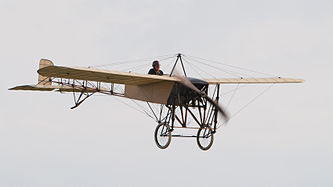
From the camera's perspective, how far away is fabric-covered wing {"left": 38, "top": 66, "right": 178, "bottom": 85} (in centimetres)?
1777

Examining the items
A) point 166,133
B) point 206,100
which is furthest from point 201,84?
point 166,133

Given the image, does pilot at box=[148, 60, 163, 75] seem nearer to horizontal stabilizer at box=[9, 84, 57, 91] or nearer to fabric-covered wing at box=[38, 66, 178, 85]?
fabric-covered wing at box=[38, 66, 178, 85]

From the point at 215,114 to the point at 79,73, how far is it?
4.85 meters

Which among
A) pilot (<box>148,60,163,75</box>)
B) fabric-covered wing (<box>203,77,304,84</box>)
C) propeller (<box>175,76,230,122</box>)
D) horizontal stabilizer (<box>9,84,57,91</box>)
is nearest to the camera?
propeller (<box>175,76,230,122</box>)

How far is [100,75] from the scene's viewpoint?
1880 cm

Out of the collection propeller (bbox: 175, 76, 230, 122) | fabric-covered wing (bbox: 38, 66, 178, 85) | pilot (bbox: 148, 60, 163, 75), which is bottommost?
propeller (bbox: 175, 76, 230, 122)

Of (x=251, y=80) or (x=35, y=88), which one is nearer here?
(x=251, y=80)

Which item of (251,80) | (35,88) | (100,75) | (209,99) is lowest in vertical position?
(209,99)

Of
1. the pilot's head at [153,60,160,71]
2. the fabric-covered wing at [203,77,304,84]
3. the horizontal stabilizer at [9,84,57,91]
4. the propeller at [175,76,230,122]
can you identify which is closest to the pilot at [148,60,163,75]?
the pilot's head at [153,60,160,71]

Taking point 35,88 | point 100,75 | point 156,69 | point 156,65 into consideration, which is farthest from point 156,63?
point 35,88

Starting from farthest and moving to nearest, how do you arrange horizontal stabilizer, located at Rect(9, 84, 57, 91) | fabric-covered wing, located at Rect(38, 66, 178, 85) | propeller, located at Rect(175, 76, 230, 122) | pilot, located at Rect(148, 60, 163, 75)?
horizontal stabilizer, located at Rect(9, 84, 57, 91), pilot, located at Rect(148, 60, 163, 75), propeller, located at Rect(175, 76, 230, 122), fabric-covered wing, located at Rect(38, 66, 178, 85)

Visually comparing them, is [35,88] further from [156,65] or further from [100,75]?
[156,65]

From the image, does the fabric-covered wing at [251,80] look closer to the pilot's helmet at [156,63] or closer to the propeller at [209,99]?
the propeller at [209,99]

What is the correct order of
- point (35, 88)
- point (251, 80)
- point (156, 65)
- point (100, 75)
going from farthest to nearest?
point (35, 88)
point (251, 80)
point (156, 65)
point (100, 75)
